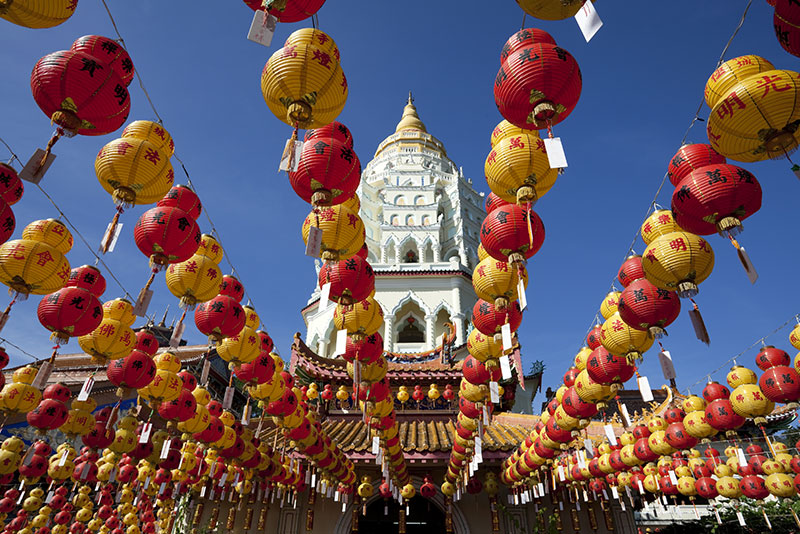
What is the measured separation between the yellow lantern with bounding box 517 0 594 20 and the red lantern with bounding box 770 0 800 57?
1164 millimetres

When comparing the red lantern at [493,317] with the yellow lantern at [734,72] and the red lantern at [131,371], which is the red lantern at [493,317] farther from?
the red lantern at [131,371]

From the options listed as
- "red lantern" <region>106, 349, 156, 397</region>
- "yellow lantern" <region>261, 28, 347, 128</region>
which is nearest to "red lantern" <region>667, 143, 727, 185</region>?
"yellow lantern" <region>261, 28, 347, 128</region>

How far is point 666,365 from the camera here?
4.34 m

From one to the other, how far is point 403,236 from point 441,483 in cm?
1237

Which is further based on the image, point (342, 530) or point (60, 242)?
point (342, 530)

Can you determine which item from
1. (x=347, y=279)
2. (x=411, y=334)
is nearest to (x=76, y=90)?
(x=347, y=279)

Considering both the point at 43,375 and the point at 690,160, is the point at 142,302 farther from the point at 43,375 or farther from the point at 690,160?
the point at 690,160

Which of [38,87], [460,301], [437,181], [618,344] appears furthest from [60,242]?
[437,181]

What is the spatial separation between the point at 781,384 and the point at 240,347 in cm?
834

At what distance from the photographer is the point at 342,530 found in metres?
12.1

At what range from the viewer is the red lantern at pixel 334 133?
12.5 ft

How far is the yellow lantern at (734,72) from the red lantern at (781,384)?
608 centimetres

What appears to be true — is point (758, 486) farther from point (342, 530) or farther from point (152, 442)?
point (152, 442)

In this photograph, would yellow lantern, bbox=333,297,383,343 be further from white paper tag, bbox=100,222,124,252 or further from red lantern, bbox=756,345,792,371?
red lantern, bbox=756,345,792,371
